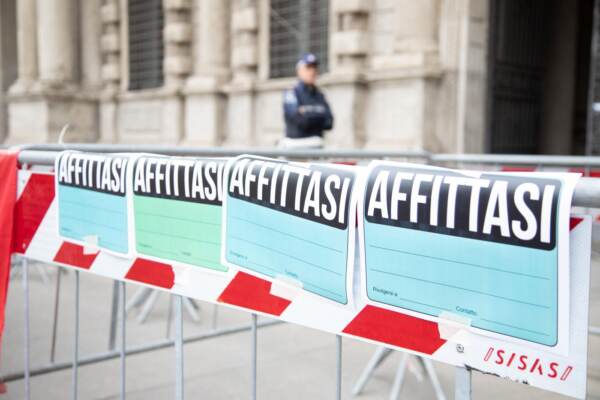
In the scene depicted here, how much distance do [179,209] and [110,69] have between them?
1472 cm

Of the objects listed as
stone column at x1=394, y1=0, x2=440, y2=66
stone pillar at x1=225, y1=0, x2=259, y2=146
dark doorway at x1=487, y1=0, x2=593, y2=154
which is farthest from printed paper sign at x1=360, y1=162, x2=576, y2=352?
stone pillar at x1=225, y1=0, x2=259, y2=146

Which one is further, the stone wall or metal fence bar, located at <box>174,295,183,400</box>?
the stone wall

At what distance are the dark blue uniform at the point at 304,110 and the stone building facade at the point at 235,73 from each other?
2.55m

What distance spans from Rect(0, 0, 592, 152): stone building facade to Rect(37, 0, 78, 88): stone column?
32 millimetres

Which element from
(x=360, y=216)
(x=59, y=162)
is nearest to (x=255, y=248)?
(x=360, y=216)

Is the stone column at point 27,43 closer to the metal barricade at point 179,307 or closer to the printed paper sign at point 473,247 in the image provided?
the metal barricade at point 179,307

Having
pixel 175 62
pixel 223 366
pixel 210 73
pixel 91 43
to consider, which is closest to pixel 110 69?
pixel 91 43

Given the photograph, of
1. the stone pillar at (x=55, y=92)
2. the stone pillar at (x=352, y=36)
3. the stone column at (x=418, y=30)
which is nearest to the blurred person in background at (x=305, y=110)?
the stone column at (x=418, y=30)

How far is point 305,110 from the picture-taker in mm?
6848

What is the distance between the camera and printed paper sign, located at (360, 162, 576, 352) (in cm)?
155

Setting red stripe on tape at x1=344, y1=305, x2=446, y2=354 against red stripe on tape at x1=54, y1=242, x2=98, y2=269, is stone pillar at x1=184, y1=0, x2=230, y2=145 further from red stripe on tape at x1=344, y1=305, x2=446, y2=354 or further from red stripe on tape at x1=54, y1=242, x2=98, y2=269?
red stripe on tape at x1=344, y1=305, x2=446, y2=354

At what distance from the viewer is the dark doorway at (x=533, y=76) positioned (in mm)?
10102

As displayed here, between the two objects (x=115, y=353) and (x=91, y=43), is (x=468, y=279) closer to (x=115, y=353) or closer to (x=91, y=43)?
(x=115, y=353)

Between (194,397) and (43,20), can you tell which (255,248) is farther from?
(43,20)
